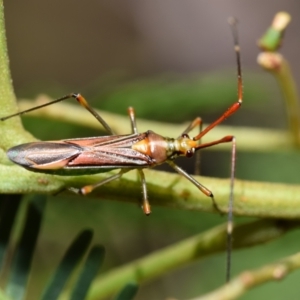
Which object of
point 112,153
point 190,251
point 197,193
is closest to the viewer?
point 197,193

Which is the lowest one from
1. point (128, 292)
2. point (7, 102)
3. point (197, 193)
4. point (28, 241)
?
point (128, 292)

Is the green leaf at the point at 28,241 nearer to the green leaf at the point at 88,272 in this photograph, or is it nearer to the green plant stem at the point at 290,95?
the green leaf at the point at 88,272

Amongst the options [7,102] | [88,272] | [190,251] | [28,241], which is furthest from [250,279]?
[7,102]

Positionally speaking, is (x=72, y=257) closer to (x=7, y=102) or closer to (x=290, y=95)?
(x=7, y=102)

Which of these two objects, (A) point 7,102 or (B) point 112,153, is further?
(B) point 112,153

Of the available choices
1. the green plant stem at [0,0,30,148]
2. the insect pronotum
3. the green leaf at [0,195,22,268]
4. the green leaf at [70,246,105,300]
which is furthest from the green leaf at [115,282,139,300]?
the green plant stem at [0,0,30,148]

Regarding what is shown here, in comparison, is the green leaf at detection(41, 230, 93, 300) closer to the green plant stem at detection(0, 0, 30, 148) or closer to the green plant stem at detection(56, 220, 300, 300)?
the green plant stem at detection(56, 220, 300, 300)

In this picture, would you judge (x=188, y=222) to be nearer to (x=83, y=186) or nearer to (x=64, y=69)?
(x=83, y=186)

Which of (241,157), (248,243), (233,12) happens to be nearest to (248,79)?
(241,157)
